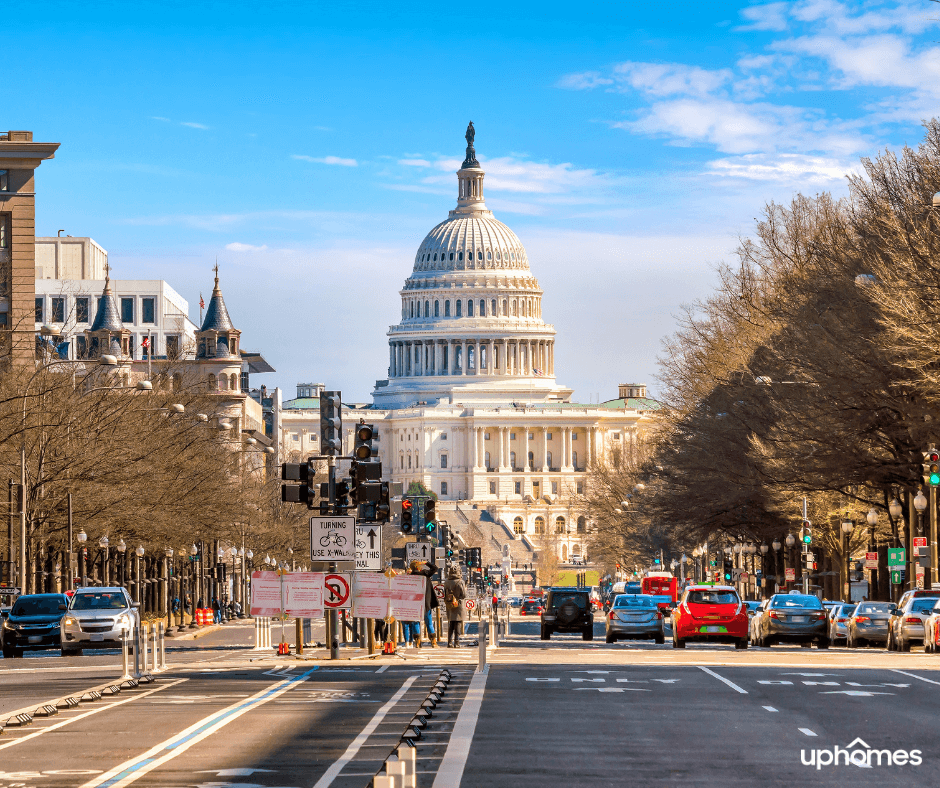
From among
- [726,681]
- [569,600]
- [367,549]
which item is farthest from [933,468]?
[726,681]

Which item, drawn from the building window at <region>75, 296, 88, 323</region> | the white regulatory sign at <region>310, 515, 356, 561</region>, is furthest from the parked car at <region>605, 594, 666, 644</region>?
the white regulatory sign at <region>310, 515, 356, 561</region>

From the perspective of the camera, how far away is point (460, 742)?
17.9m

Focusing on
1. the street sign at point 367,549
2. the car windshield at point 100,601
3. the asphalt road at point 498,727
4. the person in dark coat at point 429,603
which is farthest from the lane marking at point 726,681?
the car windshield at point 100,601

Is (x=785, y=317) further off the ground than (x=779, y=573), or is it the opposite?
(x=785, y=317)

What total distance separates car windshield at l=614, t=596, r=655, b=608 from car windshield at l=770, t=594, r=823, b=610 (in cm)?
391

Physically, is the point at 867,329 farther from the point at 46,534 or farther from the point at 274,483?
the point at 274,483

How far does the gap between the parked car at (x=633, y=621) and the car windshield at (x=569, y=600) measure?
609cm

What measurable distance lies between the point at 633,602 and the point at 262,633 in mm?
12442

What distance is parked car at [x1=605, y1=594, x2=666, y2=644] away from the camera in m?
50.5

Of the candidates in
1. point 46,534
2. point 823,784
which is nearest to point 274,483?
point 46,534

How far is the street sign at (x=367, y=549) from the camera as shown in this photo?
34875 mm

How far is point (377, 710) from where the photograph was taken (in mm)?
22047

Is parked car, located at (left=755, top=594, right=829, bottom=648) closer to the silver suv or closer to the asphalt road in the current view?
the asphalt road

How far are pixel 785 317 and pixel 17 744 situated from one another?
135 feet
